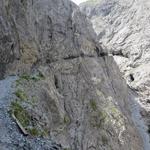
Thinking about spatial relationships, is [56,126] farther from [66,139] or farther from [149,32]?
[149,32]

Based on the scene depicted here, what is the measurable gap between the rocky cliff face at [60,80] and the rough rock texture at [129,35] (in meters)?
16.3

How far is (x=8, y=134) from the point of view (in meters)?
23.2

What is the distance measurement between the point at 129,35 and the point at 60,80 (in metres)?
54.2

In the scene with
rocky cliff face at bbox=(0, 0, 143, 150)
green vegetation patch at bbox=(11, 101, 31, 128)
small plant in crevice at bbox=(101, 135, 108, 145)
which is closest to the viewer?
green vegetation patch at bbox=(11, 101, 31, 128)

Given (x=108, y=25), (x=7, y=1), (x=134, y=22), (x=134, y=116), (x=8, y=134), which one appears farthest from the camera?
(x=108, y=25)

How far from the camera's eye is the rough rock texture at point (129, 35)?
80.9 metres

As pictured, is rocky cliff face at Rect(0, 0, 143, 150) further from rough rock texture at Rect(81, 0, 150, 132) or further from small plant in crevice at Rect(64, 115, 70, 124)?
rough rock texture at Rect(81, 0, 150, 132)

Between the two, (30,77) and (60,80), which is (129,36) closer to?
(60,80)

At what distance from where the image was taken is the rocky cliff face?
32188 millimetres

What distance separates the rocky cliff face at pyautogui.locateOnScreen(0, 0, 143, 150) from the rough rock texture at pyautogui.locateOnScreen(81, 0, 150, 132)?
16.3m

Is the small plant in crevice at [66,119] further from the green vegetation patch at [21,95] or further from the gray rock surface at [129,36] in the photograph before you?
the gray rock surface at [129,36]

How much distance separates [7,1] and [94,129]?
18732 millimetres

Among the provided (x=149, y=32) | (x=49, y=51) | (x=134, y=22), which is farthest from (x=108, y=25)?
(x=49, y=51)

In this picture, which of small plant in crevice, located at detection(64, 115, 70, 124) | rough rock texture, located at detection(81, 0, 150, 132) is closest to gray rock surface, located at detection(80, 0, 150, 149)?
rough rock texture, located at detection(81, 0, 150, 132)
